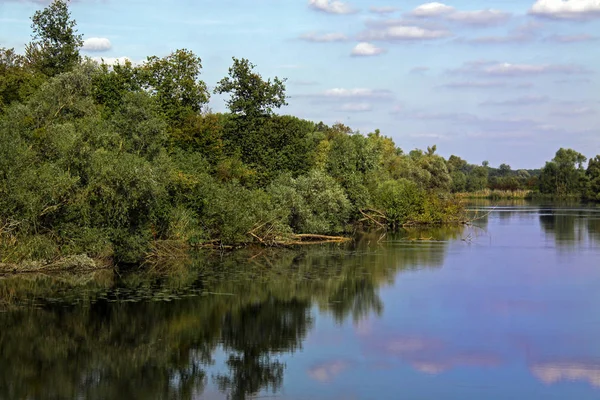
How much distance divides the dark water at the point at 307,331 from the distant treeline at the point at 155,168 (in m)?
2.28

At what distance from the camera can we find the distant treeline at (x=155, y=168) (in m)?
25.0

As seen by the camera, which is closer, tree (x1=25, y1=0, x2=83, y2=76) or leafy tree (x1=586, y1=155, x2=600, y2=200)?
tree (x1=25, y1=0, x2=83, y2=76)

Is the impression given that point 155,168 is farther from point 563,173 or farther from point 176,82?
point 563,173

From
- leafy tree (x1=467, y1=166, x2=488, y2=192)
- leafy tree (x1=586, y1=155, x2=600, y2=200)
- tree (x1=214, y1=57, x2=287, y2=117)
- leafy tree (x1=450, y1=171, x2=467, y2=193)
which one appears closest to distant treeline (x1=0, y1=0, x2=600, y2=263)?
tree (x1=214, y1=57, x2=287, y2=117)

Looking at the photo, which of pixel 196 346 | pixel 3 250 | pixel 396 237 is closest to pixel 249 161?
pixel 396 237

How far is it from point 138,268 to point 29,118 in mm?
7631

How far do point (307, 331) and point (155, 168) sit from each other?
1320 centimetres

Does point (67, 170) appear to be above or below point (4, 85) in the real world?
below

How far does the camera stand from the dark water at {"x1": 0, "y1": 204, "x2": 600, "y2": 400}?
13.1 m

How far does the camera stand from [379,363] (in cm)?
1460

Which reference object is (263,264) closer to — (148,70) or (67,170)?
(67,170)

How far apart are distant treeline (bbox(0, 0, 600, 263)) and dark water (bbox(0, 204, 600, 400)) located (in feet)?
7.49

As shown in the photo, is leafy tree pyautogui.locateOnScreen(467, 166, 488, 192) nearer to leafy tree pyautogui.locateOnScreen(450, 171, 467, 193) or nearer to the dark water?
leafy tree pyautogui.locateOnScreen(450, 171, 467, 193)

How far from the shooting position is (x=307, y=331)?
17344 mm
